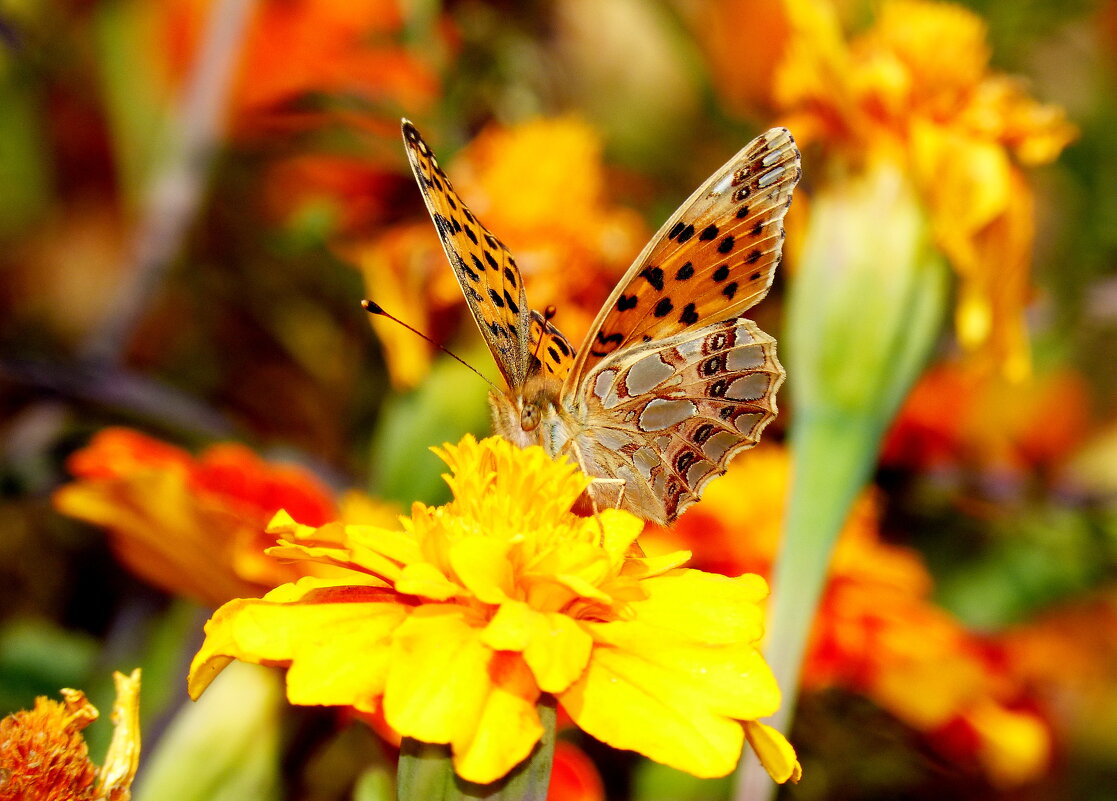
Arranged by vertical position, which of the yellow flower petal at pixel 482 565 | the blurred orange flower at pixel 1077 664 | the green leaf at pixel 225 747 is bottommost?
the blurred orange flower at pixel 1077 664

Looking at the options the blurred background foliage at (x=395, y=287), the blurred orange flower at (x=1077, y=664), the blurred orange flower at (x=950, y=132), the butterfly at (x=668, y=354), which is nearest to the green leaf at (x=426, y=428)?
the blurred background foliage at (x=395, y=287)

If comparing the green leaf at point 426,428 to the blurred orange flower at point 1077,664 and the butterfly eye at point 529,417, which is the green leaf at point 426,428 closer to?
the butterfly eye at point 529,417

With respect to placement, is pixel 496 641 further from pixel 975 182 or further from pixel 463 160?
pixel 463 160

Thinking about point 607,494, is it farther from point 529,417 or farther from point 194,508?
point 194,508

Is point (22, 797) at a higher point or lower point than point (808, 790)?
higher

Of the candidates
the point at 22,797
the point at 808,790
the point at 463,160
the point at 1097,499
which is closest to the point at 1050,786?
the point at 1097,499

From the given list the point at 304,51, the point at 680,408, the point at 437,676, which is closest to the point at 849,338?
the point at 680,408

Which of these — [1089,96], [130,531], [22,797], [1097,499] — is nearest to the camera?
[22,797]
